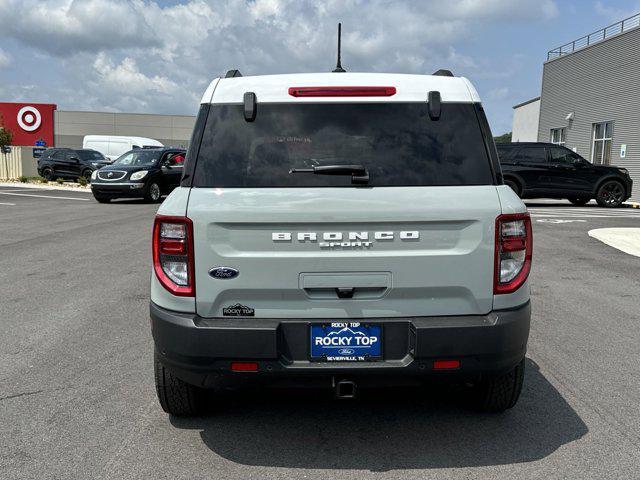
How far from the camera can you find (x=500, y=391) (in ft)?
12.0

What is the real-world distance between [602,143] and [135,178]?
2024 centimetres

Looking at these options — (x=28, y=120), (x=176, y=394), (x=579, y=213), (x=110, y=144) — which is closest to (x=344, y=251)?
(x=176, y=394)

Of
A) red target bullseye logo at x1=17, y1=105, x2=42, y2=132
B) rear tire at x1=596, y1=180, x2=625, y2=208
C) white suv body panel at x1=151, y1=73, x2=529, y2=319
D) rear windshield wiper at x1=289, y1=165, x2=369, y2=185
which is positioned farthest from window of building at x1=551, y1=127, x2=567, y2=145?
red target bullseye logo at x1=17, y1=105, x2=42, y2=132

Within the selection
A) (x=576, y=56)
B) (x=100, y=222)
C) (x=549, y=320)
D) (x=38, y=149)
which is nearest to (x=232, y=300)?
(x=549, y=320)

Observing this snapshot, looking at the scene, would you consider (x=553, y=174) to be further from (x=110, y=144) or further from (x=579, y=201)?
(x=110, y=144)

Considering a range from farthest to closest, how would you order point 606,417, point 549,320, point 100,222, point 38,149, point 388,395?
point 38,149 < point 100,222 < point 549,320 < point 388,395 < point 606,417

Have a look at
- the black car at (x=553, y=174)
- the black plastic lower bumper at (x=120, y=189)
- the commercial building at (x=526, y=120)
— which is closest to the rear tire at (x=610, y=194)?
the black car at (x=553, y=174)

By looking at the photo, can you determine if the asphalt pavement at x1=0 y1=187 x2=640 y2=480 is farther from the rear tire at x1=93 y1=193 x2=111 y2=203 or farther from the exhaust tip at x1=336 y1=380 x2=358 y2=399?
the rear tire at x1=93 y1=193 x2=111 y2=203

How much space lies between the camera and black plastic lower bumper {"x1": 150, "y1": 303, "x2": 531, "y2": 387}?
3057 mm

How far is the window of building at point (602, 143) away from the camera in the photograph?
27.6 metres

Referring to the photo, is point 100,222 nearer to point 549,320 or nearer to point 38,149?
point 549,320

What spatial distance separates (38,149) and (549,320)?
3734 cm

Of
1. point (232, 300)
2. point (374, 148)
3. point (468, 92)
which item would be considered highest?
point (468, 92)

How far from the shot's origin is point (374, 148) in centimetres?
319
